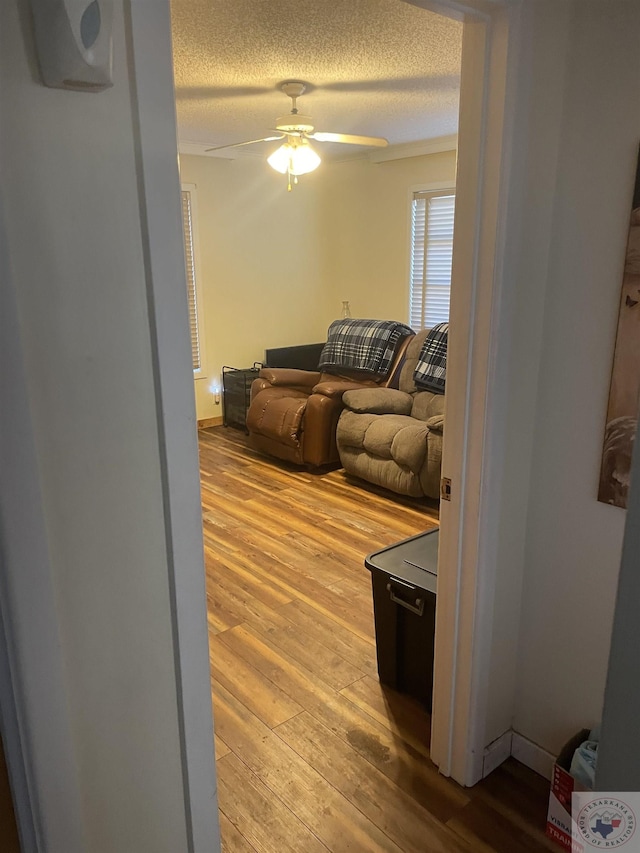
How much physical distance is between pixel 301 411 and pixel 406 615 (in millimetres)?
2540

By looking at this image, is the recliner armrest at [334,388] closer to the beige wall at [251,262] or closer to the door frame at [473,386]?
the beige wall at [251,262]

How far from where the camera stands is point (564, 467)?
171cm

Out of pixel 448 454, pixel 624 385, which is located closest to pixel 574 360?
pixel 624 385

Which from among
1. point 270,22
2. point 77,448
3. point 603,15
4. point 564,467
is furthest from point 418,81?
point 77,448

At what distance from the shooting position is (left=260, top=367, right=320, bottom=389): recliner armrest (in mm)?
5121

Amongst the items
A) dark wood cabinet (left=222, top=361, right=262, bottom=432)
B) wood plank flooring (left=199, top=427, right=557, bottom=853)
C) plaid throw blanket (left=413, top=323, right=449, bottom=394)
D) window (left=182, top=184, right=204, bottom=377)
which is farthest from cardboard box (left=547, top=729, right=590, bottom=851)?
window (left=182, top=184, right=204, bottom=377)

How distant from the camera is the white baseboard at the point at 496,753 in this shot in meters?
1.92

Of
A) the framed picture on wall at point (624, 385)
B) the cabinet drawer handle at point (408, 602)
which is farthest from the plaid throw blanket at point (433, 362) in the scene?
the framed picture on wall at point (624, 385)

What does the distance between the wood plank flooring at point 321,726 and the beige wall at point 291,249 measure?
2367mm

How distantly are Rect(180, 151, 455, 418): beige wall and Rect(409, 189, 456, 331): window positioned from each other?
10 cm

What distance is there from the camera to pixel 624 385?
60.4 inches

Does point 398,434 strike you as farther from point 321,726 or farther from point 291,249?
point 291,249

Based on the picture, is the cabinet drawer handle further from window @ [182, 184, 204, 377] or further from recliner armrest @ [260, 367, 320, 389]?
window @ [182, 184, 204, 377]

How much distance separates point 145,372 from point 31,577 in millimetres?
346
